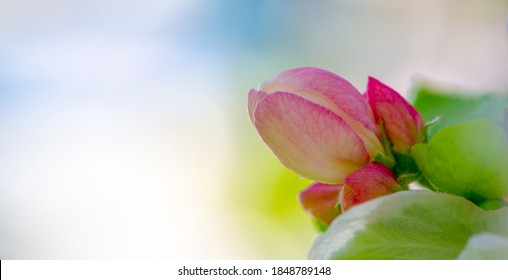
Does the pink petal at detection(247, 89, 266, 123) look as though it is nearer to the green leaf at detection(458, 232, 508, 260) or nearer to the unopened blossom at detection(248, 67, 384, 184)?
the unopened blossom at detection(248, 67, 384, 184)

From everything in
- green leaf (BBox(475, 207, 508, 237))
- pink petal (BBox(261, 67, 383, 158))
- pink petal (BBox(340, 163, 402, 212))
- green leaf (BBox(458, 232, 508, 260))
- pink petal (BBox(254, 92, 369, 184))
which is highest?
pink petal (BBox(261, 67, 383, 158))

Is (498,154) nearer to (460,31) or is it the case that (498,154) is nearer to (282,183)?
(282,183)

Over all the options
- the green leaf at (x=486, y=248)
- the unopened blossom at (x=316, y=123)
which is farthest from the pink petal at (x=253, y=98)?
the green leaf at (x=486, y=248)

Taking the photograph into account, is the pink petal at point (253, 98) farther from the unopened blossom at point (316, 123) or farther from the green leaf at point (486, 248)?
the green leaf at point (486, 248)

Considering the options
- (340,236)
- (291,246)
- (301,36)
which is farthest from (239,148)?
(340,236)

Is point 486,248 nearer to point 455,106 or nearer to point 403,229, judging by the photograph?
point 403,229

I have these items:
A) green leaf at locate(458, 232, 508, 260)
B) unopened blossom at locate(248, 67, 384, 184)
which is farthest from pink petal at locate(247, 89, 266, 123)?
green leaf at locate(458, 232, 508, 260)

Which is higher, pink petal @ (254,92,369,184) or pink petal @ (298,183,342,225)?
pink petal @ (254,92,369,184)
